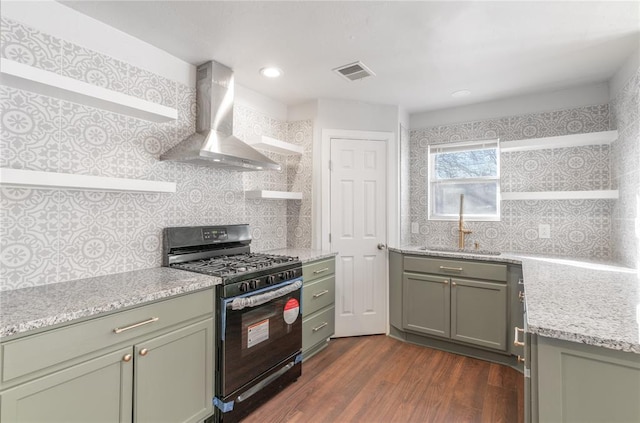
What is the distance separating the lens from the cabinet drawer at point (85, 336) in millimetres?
1120

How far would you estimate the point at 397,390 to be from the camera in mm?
2271

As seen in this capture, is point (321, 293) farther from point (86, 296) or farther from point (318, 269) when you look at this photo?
point (86, 296)

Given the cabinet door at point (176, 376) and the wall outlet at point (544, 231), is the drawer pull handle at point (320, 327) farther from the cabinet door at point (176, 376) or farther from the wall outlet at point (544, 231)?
the wall outlet at point (544, 231)

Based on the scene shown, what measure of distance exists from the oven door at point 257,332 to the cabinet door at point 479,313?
1.42 meters

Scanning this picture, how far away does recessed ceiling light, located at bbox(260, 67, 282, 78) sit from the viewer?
2502mm

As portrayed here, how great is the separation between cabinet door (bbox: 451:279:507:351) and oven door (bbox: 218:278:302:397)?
142 centimetres

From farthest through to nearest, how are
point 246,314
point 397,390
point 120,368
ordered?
point 397,390 < point 246,314 < point 120,368

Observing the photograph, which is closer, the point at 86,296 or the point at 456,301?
the point at 86,296

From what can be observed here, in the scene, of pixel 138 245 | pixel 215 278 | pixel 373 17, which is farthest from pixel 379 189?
pixel 138 245

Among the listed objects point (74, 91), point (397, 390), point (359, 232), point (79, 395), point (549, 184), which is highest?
point (74, 91)

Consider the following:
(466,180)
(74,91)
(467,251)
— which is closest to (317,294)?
(467,251)

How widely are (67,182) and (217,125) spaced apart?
1.11m

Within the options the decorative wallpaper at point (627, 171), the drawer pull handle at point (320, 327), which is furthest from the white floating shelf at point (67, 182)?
the decorative wallpaper at point (627, 171)

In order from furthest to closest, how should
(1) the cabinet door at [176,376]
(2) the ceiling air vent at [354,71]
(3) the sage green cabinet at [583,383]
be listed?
(2) the ceiling air vent at [354,71], (1) the cabinet door at [176,376], (3) the sage green cabinet at [583,383]
